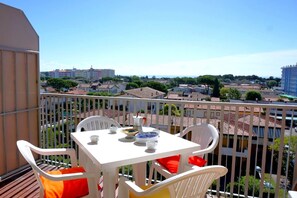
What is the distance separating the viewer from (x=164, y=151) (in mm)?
1708

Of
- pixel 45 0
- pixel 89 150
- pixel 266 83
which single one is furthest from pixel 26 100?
pixel 266 83

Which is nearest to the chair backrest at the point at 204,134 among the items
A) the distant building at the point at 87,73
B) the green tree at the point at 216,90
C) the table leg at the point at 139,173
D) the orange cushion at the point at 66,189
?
the table leg at the point at 139,173

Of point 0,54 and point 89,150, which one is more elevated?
point 0,54

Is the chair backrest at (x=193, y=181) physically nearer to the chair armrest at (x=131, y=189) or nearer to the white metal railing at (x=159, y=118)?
the chair armrest at (x=131, y=189)

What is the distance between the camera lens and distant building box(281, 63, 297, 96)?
24.7m

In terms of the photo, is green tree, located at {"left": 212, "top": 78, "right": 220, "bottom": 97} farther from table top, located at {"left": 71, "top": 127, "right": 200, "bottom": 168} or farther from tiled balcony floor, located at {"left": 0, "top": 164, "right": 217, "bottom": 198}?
table top, located at {"left": 71, "top": 127, "right": 200, "bottom": 168}

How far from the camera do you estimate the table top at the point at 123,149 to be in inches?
59.3

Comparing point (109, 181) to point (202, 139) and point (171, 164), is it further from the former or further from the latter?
point (202, 139)

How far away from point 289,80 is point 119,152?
100.0 ft

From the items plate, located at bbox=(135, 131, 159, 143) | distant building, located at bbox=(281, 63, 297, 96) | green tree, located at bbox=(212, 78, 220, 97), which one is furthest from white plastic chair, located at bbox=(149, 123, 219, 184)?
distant building, located at bbox=(281, 63, 297, 96)

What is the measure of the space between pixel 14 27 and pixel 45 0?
295 cm

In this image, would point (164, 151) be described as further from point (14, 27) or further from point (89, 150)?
point (14, 27)

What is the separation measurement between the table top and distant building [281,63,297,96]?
91.6 ft

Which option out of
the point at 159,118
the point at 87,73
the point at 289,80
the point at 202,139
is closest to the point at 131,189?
the point at 202,139
